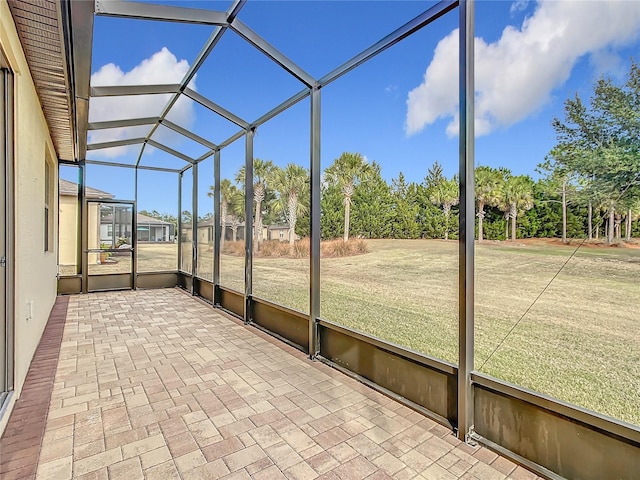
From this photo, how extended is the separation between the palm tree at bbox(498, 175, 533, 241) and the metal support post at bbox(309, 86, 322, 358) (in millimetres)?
1884

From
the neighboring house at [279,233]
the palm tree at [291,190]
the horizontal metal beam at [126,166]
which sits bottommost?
the neighboring house at [279,233]

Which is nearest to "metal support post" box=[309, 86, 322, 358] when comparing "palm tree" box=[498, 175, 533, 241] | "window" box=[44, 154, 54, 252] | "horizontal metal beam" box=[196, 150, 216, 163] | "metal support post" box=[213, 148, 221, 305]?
"palm tree" box=[498, 175, 533, 241]

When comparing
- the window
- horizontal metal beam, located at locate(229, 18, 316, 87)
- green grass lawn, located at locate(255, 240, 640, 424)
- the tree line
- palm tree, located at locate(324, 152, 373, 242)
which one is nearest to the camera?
the tree line

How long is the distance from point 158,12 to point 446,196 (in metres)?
2.67

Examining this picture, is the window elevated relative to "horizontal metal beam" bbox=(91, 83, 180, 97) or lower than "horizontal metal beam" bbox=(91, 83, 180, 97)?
lower

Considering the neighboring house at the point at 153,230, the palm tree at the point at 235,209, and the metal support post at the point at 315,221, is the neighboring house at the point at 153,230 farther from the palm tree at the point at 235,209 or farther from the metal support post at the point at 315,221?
the metal support post at the point at 315,221

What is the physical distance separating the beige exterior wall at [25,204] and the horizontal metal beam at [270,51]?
61.4 inches

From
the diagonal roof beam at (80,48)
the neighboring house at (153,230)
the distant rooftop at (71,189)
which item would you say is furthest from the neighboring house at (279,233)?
the distant rooftop at (71,189)

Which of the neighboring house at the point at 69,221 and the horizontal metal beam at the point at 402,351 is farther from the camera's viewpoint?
the neighboring house at the point at 69,221

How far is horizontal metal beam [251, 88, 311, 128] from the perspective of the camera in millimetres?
3717

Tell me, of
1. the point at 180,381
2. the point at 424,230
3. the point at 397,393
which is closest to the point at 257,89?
the point at 424,230

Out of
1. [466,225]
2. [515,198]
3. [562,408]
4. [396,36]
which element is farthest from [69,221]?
[562,408]

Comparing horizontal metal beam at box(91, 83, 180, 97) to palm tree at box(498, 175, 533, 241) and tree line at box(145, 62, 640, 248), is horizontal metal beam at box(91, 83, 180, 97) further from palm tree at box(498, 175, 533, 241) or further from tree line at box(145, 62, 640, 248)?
palm tree at box(498, 175, 533, 241)

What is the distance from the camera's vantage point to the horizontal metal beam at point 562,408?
1.59 m
